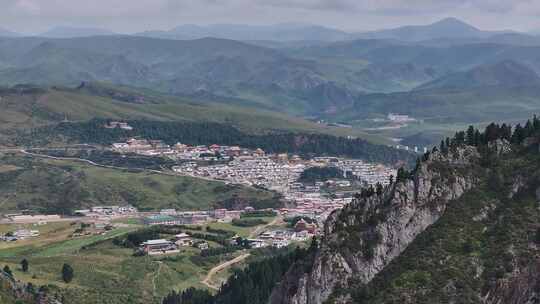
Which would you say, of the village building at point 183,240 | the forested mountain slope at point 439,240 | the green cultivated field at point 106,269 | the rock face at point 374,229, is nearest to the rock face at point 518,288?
the forested mountain slope at point 439,240

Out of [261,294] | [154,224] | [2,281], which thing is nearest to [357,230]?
[261,294]

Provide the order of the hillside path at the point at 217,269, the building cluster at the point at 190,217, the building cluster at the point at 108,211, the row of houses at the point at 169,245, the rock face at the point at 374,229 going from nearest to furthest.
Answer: the rock face at the point at 374,229 < the hillside path at the point at 217,269 < the row of houses at the point at 169,245 < the building cluster at the point at 190,217 < the building cluster at the point at 108,211

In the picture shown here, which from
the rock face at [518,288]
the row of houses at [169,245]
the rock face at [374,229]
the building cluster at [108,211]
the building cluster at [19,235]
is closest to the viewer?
the rock face at [518,288]

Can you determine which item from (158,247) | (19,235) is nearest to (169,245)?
(158,247)

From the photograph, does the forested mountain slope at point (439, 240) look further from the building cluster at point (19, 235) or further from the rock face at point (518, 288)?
the building cluster at point (19, 235)

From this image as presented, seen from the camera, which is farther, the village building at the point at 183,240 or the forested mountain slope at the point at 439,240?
the village building at the point at 183,240

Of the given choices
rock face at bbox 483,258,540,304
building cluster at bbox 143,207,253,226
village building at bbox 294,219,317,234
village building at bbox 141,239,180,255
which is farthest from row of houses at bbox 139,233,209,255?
rock face at bbox 483,258,540,304

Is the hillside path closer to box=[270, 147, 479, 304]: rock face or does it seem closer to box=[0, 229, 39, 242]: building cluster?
box=[0, 229, 39, 242]: building cluster

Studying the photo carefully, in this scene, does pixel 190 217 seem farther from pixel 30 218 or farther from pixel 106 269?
pixel 106 269
